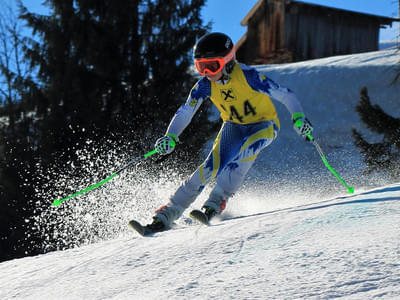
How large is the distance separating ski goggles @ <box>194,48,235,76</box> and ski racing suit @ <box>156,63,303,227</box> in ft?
0.54

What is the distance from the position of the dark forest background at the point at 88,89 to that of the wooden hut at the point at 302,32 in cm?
1363

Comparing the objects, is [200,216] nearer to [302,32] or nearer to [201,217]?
[201,217]

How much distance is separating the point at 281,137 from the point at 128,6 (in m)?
8.01

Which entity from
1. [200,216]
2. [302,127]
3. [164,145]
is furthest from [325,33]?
[200,216]

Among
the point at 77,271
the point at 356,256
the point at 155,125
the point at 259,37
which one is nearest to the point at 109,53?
the point at 155,125

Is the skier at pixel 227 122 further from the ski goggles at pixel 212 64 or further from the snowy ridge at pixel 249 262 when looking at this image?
the snowy ridge at pixel 249 262

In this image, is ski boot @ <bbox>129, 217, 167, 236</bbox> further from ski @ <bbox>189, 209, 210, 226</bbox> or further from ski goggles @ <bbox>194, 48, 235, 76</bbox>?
ski goggles @ <bbox>194, 48, 235, 76</bbox>

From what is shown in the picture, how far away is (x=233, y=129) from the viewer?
166 inches

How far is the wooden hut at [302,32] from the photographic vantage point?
2212 cm

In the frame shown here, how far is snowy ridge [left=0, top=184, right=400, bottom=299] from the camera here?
1.86 metres

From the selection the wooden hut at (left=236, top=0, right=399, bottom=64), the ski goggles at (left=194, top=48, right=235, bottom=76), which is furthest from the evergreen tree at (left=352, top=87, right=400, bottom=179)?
the wooden hut at (left=236, top=0, right=399, bottom=64)

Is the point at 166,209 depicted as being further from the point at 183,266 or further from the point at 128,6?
the point at 128,6

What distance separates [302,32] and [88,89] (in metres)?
16.1

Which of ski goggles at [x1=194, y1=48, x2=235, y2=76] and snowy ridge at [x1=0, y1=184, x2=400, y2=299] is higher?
ski goggles at [x1=194, y1=48, x2=235, y2=76]
